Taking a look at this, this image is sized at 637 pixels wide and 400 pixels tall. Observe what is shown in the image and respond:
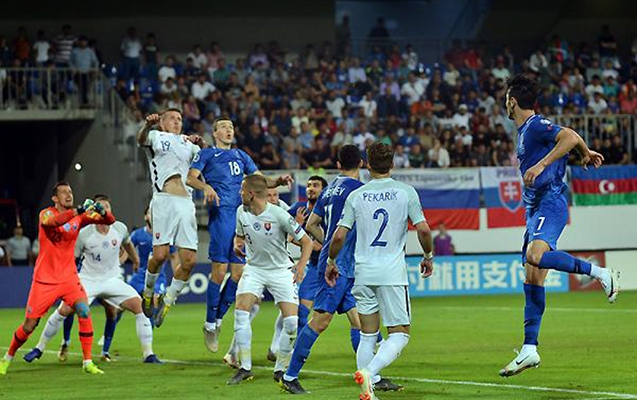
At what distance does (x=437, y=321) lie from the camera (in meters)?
23.0

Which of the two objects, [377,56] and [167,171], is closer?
[167,171]

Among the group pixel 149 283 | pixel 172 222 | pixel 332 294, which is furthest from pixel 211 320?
pixel 332 294

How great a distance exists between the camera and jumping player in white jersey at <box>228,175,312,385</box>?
43.2 ft

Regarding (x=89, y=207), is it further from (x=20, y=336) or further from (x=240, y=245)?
(x=20, y=336)

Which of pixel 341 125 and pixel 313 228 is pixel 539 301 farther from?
pixel 341 125

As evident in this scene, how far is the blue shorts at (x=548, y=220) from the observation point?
38.9 feet

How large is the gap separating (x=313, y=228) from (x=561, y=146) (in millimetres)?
2634

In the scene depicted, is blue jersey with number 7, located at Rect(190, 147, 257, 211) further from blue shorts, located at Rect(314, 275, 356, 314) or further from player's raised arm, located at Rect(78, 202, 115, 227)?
blue shorts, located at Rect(314, 275, 356, 314)

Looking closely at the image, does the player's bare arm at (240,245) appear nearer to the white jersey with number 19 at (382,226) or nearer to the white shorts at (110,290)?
the white jersey with number 19 at (382,226)

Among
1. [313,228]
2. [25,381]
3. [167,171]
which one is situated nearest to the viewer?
[313,228]

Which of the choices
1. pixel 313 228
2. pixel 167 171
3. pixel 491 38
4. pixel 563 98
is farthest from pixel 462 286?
pixel 313 228

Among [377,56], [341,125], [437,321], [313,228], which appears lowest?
[437,321]

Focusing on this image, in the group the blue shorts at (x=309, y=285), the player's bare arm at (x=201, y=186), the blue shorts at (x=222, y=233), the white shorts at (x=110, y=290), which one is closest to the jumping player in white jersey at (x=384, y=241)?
the blue shorts at (x=309, y=285)

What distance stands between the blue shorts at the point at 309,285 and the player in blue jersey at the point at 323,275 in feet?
6.73
